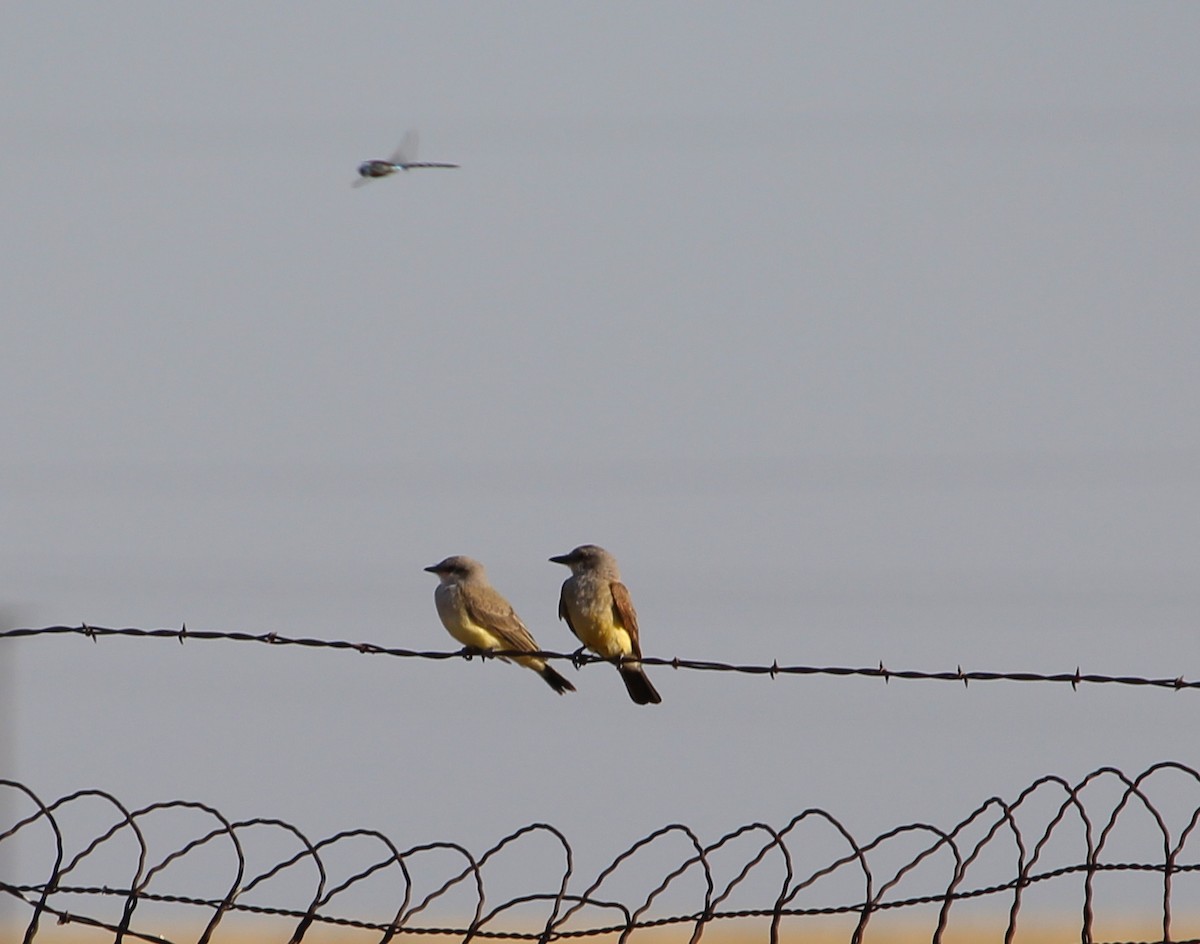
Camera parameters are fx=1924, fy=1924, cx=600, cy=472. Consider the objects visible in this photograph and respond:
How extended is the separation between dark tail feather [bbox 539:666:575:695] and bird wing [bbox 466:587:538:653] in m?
0.40

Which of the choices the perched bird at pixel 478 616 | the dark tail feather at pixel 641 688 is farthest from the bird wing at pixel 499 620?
the dark tail feather at pixel 641 688

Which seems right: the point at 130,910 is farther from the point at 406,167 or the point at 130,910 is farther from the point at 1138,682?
the point at 406,167

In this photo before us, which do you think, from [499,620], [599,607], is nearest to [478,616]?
[499,620]

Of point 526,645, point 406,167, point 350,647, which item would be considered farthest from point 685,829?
point 406,167

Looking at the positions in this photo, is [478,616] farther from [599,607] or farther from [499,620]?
[599,607]

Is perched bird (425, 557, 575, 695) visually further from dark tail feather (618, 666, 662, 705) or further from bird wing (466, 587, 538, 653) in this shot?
dark tail feather (618, 666, 662, 705)

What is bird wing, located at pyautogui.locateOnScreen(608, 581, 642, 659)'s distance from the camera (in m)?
11.2

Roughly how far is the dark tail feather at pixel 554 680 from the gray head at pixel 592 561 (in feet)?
3.18

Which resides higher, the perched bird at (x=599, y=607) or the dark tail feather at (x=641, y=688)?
the perched bird at (x=599, y=607)

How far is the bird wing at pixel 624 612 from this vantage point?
440 inches

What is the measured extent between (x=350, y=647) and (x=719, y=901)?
1.51 meters

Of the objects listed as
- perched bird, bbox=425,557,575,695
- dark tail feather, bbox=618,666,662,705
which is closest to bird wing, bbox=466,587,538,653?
perched bird, bbox=425,557,575,695

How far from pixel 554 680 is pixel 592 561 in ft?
3.52

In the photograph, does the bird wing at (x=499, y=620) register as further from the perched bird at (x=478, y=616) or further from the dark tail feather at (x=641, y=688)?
the dark tail feather at (x=641, y=688)
